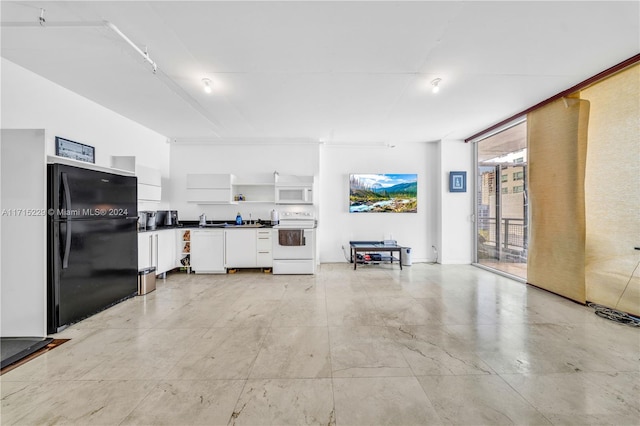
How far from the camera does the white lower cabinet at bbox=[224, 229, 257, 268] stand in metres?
5.18

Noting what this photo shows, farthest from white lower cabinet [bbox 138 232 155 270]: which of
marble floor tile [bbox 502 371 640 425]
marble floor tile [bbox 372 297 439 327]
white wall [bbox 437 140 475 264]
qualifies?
white wall [bbox 437 140 475 264]

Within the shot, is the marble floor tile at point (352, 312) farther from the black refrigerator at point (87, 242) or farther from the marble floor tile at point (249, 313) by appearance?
the black refrigerator at point (87, 242)

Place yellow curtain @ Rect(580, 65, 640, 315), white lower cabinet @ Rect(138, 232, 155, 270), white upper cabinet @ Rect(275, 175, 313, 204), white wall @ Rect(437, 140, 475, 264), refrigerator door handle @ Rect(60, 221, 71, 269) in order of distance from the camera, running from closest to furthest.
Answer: refrigerator door handle @ Rect(60, 221, 71, 269) < yellow curtain @ Rect(580, 65, 640, 315) < white lower cabinet @ Rect(138, 232, 155, 270) < white upper cabinet @ Rect(275, 175, 313, 204) < white wall @ Rect(437, 140, 475, 264)

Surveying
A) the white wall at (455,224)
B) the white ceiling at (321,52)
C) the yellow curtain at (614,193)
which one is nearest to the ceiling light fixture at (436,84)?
the white ceiling at (321,52)

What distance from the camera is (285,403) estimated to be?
1635 millimetres

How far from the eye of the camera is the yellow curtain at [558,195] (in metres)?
3.39

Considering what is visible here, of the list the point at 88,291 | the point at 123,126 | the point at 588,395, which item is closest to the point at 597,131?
the point at 588,395

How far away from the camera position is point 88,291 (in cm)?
296

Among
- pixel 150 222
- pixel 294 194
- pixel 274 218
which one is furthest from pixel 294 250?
pixel 150 222

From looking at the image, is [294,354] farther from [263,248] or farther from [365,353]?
[263,248]

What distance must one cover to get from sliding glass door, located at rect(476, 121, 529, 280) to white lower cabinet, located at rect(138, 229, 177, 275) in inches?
258

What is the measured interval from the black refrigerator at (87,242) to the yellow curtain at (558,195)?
6136 millimetres

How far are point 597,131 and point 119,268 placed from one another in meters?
6.55

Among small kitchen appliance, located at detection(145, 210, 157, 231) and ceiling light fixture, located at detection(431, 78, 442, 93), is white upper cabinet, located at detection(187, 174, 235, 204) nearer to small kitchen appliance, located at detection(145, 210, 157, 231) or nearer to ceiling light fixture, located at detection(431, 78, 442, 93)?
small kitchen appliance, located at detection(145, 210, 157, 231)
